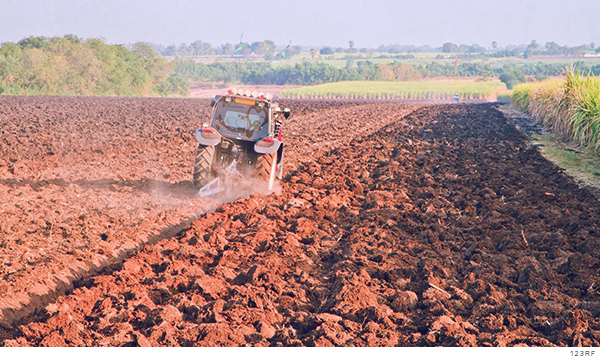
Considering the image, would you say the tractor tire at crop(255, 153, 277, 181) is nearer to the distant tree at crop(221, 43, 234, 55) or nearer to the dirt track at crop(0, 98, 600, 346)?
the dirt track at crop(0, 98, 600, 346)

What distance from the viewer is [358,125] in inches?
1000

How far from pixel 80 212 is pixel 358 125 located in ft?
61.2

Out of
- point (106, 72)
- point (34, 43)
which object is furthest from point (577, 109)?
point (34, 43)

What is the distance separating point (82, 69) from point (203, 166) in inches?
2267

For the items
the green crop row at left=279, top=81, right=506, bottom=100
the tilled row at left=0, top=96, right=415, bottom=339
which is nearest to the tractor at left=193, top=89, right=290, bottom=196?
the tilled row at left=0, top=96, right=415, bottom=339

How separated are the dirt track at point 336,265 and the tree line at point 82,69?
1789 inches

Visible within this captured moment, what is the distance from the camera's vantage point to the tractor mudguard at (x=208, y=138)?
8.97 metres

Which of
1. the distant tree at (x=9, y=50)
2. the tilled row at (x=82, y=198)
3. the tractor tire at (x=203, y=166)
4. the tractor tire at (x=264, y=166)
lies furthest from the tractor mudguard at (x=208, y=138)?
the distant tree at (x=9, y=50)

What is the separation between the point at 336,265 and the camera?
5.97m

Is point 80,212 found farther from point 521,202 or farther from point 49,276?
point 521,202

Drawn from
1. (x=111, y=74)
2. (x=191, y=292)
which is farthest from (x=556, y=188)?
(x=111, y=74)

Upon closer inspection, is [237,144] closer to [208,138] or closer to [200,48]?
[208,138]

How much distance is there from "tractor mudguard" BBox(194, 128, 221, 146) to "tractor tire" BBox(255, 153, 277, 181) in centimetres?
81
